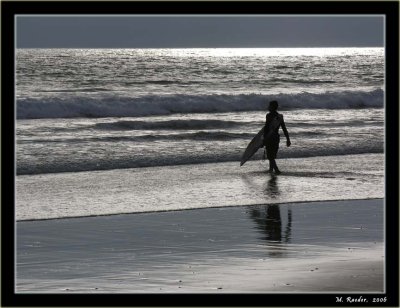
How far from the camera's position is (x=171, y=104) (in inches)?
1496

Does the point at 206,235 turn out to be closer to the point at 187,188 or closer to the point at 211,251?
the point at 211,251

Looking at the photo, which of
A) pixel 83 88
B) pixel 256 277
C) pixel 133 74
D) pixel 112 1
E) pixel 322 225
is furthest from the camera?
pixel 133 74

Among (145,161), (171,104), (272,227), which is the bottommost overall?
(272,227)

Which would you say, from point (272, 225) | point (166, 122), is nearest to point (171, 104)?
point (166, 122)

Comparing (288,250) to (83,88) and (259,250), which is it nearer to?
(259,250)

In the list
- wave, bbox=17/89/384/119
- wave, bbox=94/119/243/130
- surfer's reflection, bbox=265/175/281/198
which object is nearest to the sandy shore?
surfer's reflection, bbox=265/175/281/198

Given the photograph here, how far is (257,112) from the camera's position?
37.6 metres

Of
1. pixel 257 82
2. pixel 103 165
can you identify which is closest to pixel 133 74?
pixel 257 82

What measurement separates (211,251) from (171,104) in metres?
28.7

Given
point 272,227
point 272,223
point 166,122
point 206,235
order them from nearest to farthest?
point 206,235 → point 272,227 → point 272,223 → point 166,122

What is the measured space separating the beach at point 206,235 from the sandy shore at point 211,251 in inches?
0.5

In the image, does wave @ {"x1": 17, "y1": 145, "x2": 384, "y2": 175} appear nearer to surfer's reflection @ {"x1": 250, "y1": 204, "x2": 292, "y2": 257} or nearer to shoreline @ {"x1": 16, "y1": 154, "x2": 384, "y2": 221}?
shoreline @ {"x1": 16, "y1": 154, "x2": 384, "y2": 221}

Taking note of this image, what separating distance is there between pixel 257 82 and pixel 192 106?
24.2m

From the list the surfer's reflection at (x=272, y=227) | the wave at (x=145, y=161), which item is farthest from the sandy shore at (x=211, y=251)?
the wave at (x=145, y=161)
